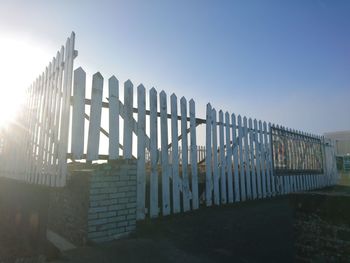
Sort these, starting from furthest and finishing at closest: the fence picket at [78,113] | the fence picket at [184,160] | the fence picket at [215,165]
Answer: the fence picket at [215,165] < the fence picket at [184,160] < the fence picket at [78,113]

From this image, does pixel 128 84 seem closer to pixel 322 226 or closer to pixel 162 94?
pixel 162 94

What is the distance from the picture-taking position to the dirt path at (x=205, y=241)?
3084mm

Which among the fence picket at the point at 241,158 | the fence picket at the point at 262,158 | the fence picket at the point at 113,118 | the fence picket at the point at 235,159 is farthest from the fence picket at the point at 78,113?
the fence picket at the point at 262,158

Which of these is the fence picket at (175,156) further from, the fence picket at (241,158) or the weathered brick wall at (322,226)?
the weathered brick wall at (322,226)

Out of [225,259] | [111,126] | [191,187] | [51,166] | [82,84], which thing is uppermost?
[82,84]

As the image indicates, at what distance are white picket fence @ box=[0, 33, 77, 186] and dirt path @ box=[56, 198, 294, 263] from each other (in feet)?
4.17

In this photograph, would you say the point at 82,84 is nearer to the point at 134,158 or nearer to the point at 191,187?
the point at 134,158

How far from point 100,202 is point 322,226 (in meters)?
2.62

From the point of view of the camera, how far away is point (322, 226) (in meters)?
2.36

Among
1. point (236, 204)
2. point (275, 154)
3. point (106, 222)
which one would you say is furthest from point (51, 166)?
point (275, 154)

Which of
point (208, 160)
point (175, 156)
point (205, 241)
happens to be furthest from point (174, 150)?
point (205, 241)

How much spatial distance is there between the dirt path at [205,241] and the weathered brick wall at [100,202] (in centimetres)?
23

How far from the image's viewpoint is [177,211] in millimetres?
4953

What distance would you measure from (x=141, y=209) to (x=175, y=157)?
1.24 metres
